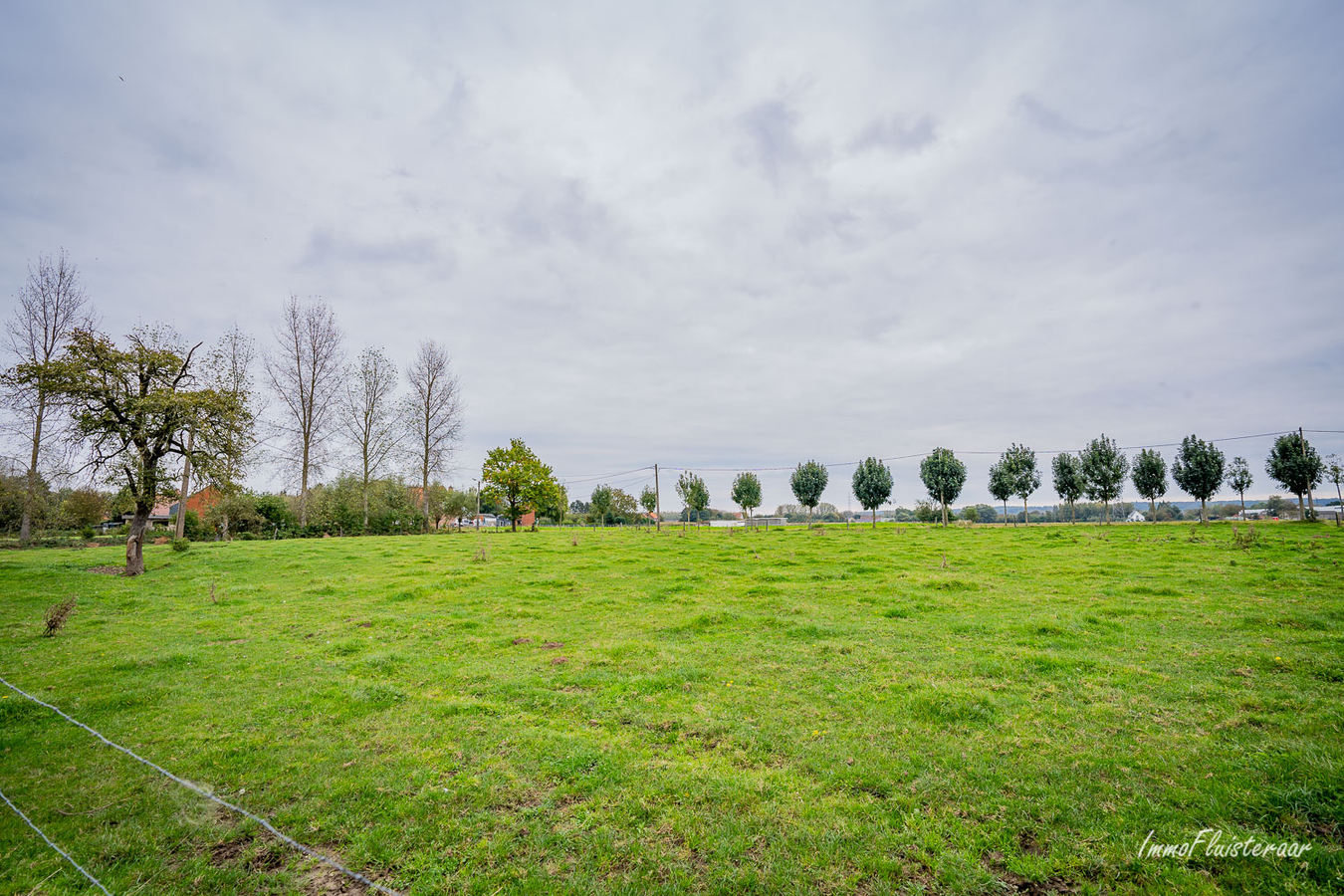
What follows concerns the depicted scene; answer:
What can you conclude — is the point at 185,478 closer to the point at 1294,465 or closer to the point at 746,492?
the point at 746,492

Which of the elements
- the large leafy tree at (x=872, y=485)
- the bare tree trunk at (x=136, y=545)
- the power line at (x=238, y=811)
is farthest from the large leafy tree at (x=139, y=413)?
the large leafy tree at (x=872, y=485)

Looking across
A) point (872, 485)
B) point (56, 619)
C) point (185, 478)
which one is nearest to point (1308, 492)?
point (872, 485)

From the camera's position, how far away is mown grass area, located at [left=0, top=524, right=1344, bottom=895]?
189 inches

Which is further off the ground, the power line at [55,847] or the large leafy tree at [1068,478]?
the large leafy tree at [1068,478]

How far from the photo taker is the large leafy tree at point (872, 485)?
71125mm

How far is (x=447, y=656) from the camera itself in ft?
37.3

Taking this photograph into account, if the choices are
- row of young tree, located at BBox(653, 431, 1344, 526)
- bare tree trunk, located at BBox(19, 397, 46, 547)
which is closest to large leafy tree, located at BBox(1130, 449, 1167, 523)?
row of young tree, located at BBox(653, 431, 1344, 526)

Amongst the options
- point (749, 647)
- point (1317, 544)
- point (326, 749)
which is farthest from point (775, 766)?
point (1317, 544)

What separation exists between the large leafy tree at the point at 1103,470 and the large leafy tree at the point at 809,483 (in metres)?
30.7

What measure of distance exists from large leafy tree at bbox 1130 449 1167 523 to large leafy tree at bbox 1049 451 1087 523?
5404 millimetres

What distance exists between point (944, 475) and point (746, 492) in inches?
1229

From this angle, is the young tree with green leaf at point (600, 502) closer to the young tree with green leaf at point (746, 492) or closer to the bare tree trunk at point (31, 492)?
the young tree with green leaf at point (746, 492)

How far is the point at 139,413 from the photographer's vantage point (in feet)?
67.5

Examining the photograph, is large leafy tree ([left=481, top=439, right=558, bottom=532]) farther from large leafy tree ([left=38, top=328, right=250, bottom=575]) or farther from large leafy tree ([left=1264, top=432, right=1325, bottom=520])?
large leafy tree ([left=1264, top=432, right=1325, bottom=520])
